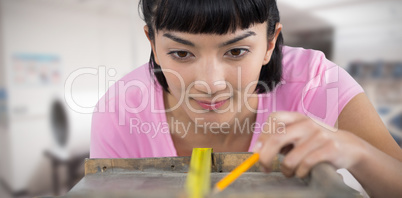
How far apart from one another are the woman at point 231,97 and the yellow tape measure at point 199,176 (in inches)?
2.4

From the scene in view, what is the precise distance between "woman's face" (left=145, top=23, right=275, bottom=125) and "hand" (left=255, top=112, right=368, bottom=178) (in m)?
0.16

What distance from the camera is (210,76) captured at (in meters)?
0.47

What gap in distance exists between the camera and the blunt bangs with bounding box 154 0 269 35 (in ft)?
1.42

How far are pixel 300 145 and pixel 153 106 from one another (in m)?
0.40

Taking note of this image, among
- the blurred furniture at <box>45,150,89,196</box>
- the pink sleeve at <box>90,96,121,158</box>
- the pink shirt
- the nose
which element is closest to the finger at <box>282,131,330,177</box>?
the nose

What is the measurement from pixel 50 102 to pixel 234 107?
1.48 meters

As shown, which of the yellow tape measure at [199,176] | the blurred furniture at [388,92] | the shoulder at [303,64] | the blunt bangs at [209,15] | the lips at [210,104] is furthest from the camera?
the blurred furniture at [388,92]

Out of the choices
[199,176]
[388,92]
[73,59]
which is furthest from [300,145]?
[73,59]

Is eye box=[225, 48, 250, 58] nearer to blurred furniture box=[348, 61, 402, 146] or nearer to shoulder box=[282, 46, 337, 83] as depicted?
shoulder box=[282, 46, 337, 83]

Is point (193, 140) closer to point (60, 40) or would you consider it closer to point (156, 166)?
point (156, 166)

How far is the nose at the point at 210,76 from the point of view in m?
0.46

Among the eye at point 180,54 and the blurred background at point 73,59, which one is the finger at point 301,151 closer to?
the eye at point 180,54

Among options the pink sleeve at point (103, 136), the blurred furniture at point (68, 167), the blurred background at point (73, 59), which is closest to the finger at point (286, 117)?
the pink sleeve at point (103, 136)

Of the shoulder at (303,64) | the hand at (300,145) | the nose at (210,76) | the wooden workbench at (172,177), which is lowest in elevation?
the wooden workbench at (172,177)
